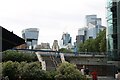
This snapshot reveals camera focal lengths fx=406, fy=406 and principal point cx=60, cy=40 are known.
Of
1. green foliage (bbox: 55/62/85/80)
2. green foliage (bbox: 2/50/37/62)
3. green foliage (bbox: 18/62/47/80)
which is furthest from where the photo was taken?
green foliage (bbox: 2/50/37/62)

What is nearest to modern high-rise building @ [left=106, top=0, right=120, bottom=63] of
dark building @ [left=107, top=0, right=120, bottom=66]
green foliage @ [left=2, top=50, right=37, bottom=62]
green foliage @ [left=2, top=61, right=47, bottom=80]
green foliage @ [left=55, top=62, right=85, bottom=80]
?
dark building @ [left=107, top=0, right=120, bottom=66]

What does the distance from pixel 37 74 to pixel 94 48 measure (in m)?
68.2

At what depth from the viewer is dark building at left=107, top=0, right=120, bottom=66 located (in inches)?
2132

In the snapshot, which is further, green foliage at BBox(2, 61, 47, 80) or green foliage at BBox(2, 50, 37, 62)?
green foliage at BBox(2, 50, 37, 62)

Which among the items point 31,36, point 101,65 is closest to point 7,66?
point 101,65

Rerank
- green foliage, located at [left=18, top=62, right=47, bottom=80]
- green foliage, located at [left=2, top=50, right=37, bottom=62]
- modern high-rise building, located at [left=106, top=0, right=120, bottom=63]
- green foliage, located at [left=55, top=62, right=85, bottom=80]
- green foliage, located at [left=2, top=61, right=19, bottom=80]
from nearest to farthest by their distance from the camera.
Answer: green foliage, located at [left=55, top=62, right=85, bottom=80] → green foliage, located at [left=18, top=62, right=47, bottom=80] → green foliage, located at [left=2, top=61, right=19, bottom=80] → modern high-rise building, located at [left=106, top=0, right=120, bottom=63] → green foliage, located at [left=2, top=50, right=37, bottom=62]

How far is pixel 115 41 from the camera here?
5438 cm

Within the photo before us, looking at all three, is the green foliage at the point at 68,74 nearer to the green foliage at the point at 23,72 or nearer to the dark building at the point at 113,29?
the green foliage at the point at 23,72

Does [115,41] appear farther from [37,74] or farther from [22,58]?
[37,74]

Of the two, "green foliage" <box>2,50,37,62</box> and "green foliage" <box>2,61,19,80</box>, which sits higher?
"green foliage" <box>2,50,37,62</box>

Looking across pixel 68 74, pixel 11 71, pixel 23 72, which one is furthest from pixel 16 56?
pixel 68 74

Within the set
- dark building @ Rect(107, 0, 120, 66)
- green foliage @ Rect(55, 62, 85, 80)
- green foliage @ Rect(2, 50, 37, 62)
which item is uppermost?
dark building @ Rect(107, 0, 120, 66)

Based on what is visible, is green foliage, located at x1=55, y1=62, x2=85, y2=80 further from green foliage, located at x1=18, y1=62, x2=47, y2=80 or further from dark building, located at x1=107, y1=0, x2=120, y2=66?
dark building, located at x1=107, y1=0, x2=120, y2=66

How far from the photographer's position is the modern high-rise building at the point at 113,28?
178 feet
